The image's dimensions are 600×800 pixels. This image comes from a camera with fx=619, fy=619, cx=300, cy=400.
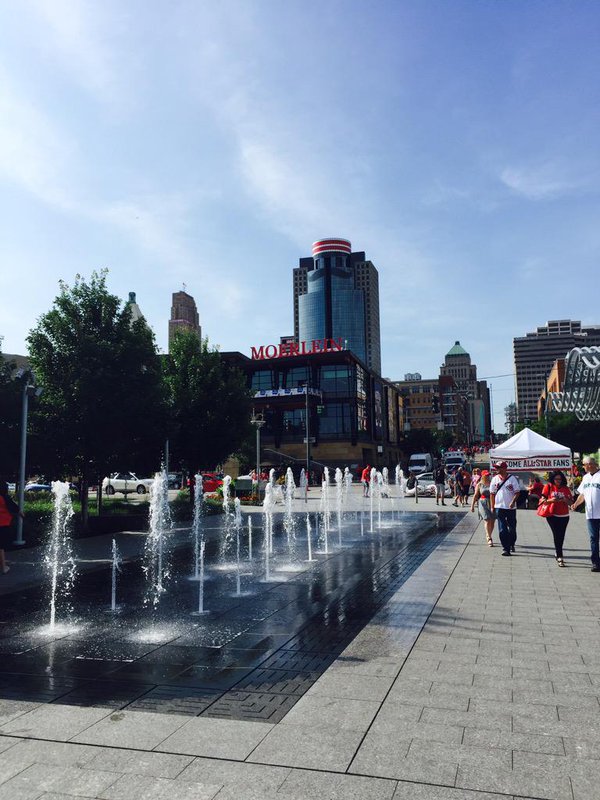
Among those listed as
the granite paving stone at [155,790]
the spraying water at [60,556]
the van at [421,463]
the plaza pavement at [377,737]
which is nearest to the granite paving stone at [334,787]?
the plaza pavement at [377,737]

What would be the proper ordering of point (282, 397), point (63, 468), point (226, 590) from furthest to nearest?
point (282, 397), point (63, 468), point (226, 590)

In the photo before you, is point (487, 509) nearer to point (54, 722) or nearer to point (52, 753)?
point (54, 722)

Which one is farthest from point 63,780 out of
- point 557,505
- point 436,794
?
point 557,505

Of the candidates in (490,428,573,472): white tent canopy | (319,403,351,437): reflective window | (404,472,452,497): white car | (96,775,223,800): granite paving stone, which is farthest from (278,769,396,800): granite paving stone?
(319,403,351,437): reflective window

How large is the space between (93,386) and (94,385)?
44 millimetres

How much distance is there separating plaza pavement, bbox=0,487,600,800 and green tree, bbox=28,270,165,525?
1166cm

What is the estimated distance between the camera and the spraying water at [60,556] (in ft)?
29.8

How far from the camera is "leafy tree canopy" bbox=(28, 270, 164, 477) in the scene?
1614 cm

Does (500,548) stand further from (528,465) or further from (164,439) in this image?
(164,439)

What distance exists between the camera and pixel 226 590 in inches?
359

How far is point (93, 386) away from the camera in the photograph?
1614cm

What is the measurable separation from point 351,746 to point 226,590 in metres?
5.52

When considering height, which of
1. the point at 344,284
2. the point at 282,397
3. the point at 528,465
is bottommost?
the point at 528,465

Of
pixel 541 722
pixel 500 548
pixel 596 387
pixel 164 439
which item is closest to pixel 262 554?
pixel 500 548
